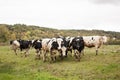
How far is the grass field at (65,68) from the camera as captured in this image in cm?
2756

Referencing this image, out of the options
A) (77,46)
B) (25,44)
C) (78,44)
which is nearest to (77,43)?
(78,44)

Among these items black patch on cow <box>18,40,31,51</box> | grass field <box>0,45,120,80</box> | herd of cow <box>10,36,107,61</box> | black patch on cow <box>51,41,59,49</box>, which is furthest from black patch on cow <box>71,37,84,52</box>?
black patch on cow <box>18,40,31,51</box>

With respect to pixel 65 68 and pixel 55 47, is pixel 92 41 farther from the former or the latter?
pixel 65 68

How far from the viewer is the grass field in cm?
2756

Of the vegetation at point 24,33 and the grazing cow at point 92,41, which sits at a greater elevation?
the grazing cow at point 92,41

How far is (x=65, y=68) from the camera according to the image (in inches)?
1229

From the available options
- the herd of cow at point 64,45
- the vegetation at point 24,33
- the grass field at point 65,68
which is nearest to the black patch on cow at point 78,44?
the herd of cow at point 64,45

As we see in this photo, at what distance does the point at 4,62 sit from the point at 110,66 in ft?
45.7

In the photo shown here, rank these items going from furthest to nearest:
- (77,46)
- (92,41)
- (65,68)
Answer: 1. (92,41)
2. (77,46)
3. (65,68)

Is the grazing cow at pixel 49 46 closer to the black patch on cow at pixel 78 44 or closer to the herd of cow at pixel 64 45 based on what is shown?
the herd of cow at pixel 64 45

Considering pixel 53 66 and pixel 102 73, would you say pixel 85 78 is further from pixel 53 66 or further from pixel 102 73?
pixel 53 66

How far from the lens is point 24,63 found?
37.2 metres

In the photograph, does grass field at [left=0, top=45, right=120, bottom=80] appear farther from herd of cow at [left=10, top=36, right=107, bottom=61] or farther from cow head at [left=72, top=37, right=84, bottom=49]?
cow head at [left=72, top=37, right=84, bottom=49]

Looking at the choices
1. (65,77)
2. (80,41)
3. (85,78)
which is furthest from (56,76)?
(80,41)
